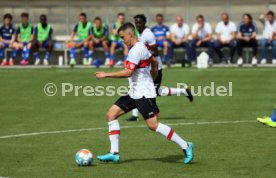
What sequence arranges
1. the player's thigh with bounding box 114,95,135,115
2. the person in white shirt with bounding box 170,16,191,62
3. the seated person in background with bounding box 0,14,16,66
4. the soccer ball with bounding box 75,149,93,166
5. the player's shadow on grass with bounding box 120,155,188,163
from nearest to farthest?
the soccer ball with bounding box 75,149,93,166, the player's shadow on grass with bounding box 120,155,188,163, the player's thigh with bounding box 114,95,135,115, the person in white shirt with bounding box 170,16,191,62, the seated person in background with bounding box 0,14,16,66

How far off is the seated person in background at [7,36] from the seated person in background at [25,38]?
27 centimetres

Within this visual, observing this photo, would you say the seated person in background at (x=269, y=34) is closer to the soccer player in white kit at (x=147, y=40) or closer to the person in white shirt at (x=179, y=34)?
the person in white shirt at (x=179, y=34)

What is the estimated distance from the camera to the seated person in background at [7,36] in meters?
31.3

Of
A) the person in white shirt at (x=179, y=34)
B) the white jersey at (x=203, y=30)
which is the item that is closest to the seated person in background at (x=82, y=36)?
the person in white shirt at (x=179, y=34)

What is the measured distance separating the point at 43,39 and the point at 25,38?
695mm

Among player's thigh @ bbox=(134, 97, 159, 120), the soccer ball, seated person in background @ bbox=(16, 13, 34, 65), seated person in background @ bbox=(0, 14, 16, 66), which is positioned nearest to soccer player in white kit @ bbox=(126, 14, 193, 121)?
player's thigh @ bbox=(134, 97, 159, 120)

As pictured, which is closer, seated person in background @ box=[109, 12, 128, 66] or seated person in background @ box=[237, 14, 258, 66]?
seated person in background @ box=[237, 14, 258, 66]

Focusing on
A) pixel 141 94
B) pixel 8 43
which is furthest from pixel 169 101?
pixel 8 43

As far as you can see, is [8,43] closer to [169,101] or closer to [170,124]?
[169,101]

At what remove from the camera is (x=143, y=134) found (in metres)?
15.1

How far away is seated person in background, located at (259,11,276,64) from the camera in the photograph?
98.6 feet

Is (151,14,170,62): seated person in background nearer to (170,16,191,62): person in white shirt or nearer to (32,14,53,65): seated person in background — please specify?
(170,16,191,62): person in white shirt

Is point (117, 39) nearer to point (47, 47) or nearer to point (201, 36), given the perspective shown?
point (47, 47)

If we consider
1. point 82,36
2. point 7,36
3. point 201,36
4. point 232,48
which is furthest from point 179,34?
A: point 7,36
